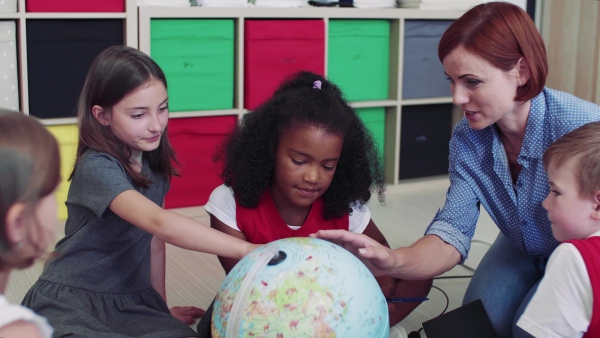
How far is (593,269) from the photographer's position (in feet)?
5.23

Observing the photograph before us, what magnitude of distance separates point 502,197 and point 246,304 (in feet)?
3.43

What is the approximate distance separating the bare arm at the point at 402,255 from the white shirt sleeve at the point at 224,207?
42cm

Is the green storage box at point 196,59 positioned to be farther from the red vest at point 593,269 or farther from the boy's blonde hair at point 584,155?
the red vest at point 593,269

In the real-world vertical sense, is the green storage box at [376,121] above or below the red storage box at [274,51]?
below

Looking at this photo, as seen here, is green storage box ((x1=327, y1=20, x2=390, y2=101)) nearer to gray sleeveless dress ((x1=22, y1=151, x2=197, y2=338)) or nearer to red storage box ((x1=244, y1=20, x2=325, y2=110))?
red storage box ((x1=244, y1=20, x2=325, y2=110))

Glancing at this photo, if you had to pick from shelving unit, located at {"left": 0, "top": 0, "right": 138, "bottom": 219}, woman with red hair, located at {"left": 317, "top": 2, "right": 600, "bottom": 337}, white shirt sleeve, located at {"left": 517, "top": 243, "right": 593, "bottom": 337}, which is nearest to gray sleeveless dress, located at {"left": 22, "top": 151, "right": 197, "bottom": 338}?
woman with red hair, located at {"left": 317, "top": 2, "right": 600, "bottom": 337}

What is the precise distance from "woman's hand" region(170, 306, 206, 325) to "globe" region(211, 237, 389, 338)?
2.85ft

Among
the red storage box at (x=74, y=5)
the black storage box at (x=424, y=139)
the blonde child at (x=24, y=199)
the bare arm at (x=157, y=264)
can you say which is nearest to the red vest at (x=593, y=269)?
the blonde child at (x=24, y=199)

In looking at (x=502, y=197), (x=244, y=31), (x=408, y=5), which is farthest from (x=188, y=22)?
(x=502, y=197)

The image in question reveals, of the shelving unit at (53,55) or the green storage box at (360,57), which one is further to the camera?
the green storage box at (360,57)

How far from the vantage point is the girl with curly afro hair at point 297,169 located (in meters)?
2.10

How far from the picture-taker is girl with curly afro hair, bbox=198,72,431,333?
6.89 ft

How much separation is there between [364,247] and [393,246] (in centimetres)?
156

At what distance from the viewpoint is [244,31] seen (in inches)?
156
